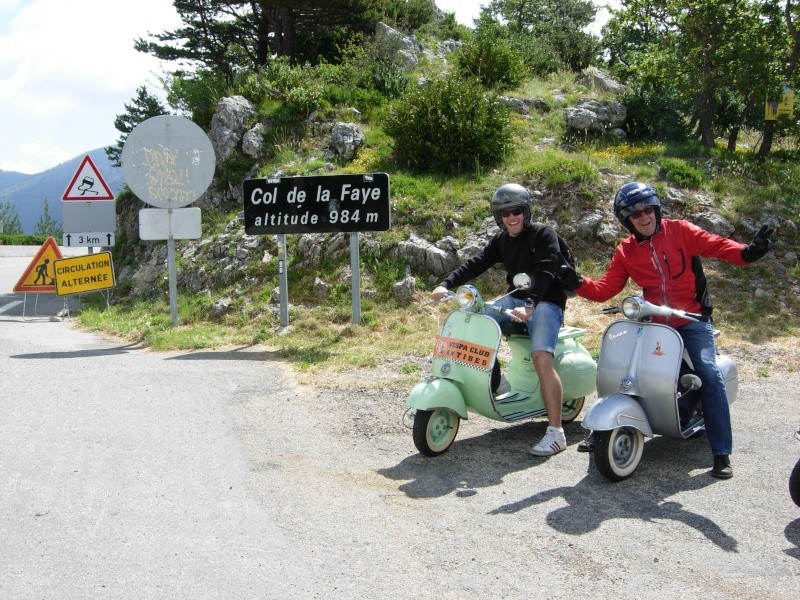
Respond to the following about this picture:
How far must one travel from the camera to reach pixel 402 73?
17.5 m

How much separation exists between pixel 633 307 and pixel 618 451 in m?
0.88

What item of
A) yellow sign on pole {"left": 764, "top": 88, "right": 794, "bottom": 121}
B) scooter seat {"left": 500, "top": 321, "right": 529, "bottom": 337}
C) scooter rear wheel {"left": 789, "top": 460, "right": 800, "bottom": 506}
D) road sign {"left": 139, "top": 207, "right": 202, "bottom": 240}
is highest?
yellow sign on pole {"left": 764, "top": 88, "right": 794, "bottom": 121}

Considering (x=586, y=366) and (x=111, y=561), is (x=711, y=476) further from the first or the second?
(x=111, y=561)

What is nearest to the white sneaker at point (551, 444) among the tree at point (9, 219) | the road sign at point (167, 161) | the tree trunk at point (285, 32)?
the road sign at point (167, 161)

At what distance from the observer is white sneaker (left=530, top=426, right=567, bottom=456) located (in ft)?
17.8

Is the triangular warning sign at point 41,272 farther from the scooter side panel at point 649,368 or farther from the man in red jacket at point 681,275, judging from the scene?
the scooter side panel at point 649,368

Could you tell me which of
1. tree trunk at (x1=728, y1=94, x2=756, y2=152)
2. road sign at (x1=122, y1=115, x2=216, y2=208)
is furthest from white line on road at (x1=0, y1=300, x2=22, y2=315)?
tree trunk at (x1=728, y1=94, x2=756, y2=152)

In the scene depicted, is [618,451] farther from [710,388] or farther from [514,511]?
[514,511]

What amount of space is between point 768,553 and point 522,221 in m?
2.62

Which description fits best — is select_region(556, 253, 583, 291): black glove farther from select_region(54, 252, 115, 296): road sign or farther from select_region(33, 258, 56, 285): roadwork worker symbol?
select_region(33, 258, 56, 285): roadwork worker symbol

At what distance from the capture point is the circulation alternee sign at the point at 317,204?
10047 mm

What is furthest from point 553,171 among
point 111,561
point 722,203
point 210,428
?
point 111,561

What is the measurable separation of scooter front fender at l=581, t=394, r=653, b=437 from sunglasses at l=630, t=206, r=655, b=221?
1.17 metres

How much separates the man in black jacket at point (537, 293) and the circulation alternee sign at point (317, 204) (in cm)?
447
